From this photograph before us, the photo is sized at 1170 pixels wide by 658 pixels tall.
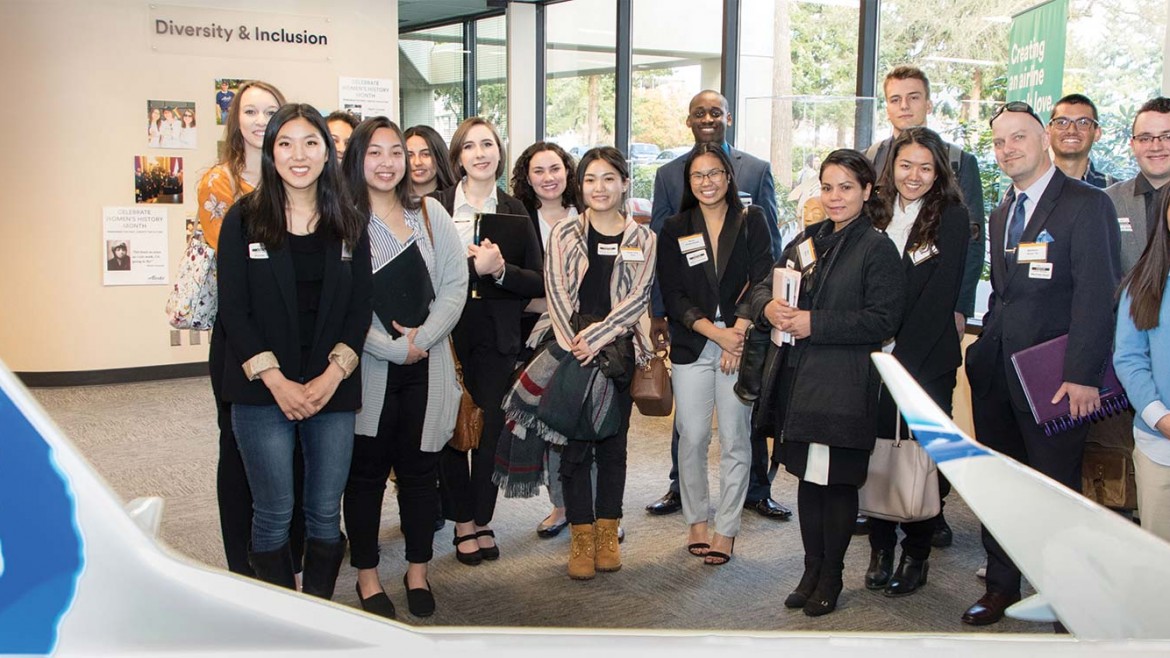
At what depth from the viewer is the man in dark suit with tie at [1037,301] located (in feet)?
9.55

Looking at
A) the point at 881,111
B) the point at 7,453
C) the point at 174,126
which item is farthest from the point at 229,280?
A: the point at 174,126

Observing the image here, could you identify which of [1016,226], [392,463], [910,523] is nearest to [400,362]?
[392,463]

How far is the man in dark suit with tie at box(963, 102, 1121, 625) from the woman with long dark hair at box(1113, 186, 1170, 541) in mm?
344

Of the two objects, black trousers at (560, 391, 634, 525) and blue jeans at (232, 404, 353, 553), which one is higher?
blue jeans at (232, 404, 353, 553)

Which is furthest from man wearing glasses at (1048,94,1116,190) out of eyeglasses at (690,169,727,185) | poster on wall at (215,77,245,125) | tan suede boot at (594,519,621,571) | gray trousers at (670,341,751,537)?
poster on wall at (215,77,245,125)

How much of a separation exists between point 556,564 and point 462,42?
7896 millimetres

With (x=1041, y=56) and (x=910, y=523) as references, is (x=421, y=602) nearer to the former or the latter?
(x=910, y=523)

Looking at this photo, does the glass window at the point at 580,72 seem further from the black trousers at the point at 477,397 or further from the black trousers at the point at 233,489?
the black trousers at the point at 233,489

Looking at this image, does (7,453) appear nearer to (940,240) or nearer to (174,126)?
(940,240)

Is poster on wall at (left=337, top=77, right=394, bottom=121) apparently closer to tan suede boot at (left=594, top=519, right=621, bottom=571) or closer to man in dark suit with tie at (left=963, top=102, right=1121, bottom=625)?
tan suede boot at (left=594, top=519, right=621, bottom=571)

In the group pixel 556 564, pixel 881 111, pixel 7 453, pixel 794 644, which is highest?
pixel 881 111

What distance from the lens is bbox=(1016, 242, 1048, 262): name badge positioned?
3012mm

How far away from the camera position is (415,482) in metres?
3.21

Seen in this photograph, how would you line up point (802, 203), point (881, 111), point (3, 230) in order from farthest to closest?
1. point (3, 230)
2. point (881, 111)
3. point (802, 203)
